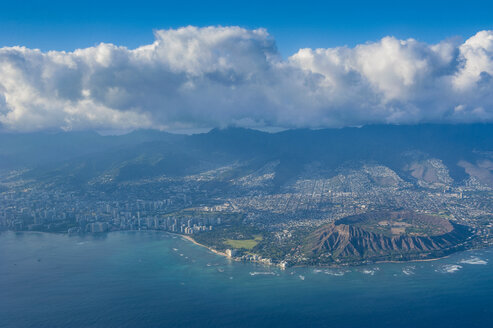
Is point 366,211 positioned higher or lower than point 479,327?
higher

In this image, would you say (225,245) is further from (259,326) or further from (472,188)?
(472,188)

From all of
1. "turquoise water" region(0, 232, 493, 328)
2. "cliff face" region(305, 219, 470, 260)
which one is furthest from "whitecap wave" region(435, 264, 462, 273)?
"cliff face" region(305, 219, 470, 260)

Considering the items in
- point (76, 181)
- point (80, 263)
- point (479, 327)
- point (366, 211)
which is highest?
point (76, 181)

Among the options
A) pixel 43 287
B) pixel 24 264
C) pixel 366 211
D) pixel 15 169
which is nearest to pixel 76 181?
pixel 15 169

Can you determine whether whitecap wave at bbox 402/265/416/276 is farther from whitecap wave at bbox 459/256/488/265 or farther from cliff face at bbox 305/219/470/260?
whitecap wave at bbox 459/256/488/265

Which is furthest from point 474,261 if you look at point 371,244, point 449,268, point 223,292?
point 223,292

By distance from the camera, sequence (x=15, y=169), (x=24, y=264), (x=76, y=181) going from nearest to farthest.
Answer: (x=24, y=264)
(x=76, y=181)
(x=15, y=169)
